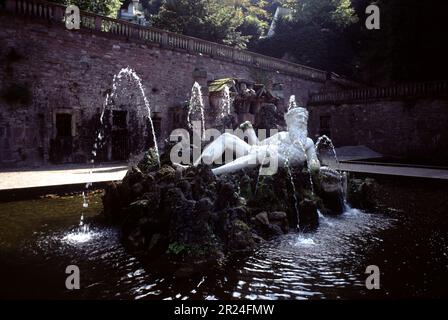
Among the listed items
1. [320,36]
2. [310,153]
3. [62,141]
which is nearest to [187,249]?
[310,153]

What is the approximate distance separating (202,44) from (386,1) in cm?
1280

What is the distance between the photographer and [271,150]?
21.4 feet

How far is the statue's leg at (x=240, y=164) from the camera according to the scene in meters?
6.22

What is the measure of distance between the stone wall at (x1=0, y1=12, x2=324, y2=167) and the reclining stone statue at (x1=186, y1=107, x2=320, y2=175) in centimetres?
1077

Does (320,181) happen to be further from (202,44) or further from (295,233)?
(202,44)

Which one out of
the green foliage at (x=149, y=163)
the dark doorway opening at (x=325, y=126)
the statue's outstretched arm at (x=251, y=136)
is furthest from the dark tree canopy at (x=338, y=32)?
the green foliage at (x=149, y=163)

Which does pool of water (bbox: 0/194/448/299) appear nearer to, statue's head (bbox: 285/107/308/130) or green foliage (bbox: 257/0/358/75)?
statue's head (bbox: 285/107/308/130)

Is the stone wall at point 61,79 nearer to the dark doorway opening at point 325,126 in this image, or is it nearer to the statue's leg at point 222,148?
the statue's leg at point 222,148

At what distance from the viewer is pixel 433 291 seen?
3.32 meters

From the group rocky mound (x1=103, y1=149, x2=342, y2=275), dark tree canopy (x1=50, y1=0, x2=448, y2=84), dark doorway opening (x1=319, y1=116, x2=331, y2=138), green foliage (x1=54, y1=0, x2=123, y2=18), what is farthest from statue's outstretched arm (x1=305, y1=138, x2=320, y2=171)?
green foliage (x1=54, y1=0, x2=123, y2=18)

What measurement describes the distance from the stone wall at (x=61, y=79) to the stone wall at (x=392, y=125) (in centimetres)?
1160

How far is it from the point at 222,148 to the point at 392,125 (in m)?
18.9

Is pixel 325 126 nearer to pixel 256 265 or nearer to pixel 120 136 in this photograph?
pixel 120 136

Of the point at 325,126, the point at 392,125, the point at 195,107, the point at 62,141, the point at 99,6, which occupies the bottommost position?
the point at 62,141
